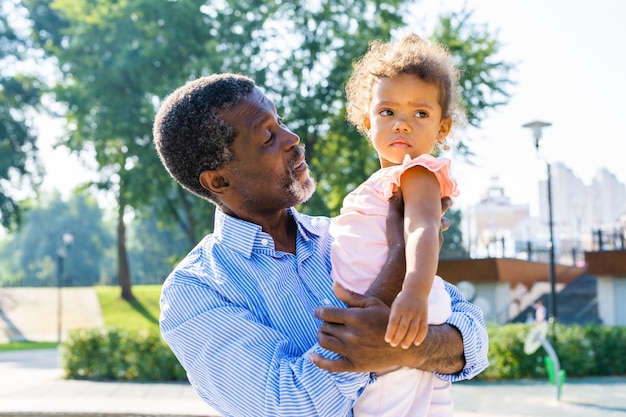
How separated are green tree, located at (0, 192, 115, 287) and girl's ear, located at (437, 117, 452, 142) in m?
69.2

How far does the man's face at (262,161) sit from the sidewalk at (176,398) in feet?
22.4

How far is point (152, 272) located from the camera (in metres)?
66.9

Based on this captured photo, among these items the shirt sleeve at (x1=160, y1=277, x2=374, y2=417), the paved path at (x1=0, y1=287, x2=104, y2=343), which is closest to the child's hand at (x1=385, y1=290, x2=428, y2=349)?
the shirt sleeve at (x1=160, y1=277, x2=374, y2=417)

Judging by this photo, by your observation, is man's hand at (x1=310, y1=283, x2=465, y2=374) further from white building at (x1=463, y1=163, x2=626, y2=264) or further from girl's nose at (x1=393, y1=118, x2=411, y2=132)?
white building at (x1=463, y1=163, x2=626, y2=264)

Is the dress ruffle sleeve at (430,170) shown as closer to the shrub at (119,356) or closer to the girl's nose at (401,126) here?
the girl's nose at (401,126)

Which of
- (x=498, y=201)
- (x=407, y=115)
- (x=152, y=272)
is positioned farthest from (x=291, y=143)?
(x=498, y=201)

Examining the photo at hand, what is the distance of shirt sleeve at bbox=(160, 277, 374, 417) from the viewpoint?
5.77 feet

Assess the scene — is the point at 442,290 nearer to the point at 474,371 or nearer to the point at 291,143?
the point at 474,371

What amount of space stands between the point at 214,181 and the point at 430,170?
0.66 metres

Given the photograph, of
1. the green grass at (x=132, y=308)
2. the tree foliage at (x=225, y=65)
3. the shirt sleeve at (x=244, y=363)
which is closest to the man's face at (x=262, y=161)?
the shirt sleeve at (x=244, y=363)

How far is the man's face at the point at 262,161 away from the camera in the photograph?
2.15 metres

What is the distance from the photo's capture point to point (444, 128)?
236 cm

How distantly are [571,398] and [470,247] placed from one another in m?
13.9

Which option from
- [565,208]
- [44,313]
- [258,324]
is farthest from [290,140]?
[565,208]
